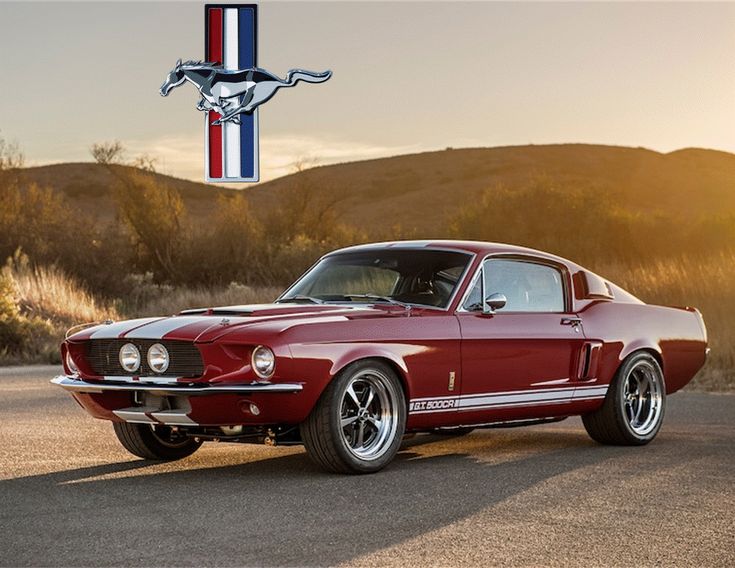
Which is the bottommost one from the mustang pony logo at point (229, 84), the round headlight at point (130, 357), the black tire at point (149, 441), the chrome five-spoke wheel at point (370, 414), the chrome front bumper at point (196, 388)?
the black tire at point (149, 441)

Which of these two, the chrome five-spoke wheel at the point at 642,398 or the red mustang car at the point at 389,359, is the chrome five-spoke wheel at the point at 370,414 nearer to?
the red mustang car at the point at 389,359

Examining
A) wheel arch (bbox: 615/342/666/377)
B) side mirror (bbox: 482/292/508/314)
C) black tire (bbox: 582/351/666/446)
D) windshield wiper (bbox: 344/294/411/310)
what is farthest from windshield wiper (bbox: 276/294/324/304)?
wheel arch (bbox: 615/342/666/377)

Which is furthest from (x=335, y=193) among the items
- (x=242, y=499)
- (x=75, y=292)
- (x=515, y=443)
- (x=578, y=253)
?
(x=242, y=499)

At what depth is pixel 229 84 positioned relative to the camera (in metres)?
21.0

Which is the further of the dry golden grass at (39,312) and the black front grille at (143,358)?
the dry golden grass at (39,312)

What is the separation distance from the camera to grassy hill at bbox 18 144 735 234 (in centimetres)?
10819

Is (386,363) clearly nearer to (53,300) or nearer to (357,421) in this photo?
(357,421)

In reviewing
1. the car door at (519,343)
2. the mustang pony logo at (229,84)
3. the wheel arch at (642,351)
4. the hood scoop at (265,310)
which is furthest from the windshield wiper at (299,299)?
the mustang pony logo at (229,84)

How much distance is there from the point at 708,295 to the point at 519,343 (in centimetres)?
1294

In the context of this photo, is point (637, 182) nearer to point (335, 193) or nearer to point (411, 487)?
point (335, 193)

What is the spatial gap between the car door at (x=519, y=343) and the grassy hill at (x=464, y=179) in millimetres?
89556

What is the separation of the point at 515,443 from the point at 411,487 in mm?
2804

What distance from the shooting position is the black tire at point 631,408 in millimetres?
10281

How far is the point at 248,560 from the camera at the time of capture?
19.2 feet
